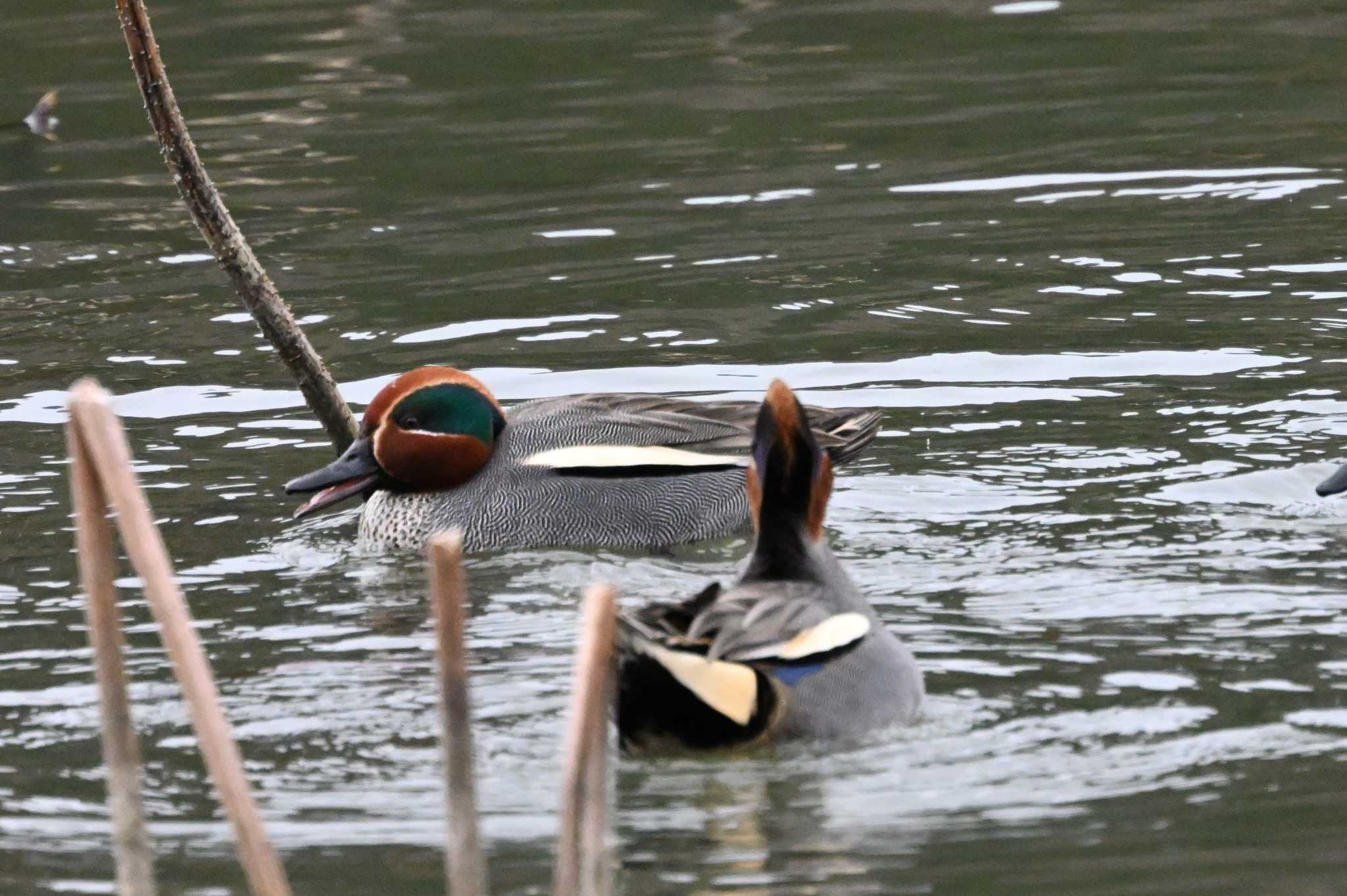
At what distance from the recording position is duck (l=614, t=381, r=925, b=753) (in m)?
5.99

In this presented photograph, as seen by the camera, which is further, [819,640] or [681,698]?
[819,640]

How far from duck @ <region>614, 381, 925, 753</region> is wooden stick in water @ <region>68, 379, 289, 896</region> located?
1.88m

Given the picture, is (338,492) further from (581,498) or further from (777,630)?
(777,630)

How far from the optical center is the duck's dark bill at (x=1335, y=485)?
8797 mm

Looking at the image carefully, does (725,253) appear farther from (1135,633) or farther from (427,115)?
(1135,633)

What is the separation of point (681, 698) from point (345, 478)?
3.82m

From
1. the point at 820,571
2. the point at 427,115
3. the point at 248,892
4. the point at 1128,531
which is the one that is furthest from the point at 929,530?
the point at 427,115

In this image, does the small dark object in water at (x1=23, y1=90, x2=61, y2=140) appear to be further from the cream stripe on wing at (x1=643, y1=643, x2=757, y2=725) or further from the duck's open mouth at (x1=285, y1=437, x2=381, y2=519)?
the cream stripe on wing at (x1=643, y1=643, x2=757, y2=725)

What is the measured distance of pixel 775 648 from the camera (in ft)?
20.6

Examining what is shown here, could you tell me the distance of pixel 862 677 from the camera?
649 cm

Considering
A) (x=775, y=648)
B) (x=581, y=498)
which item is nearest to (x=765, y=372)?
(x=581, y=498)

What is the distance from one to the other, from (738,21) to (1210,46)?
4.33 meters

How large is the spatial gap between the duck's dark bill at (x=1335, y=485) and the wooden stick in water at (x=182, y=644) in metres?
5.68

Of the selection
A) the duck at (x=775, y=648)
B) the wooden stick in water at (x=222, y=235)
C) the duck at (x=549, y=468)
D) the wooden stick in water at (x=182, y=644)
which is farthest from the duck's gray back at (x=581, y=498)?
the wooden stick in water at (x=182, y=644)
